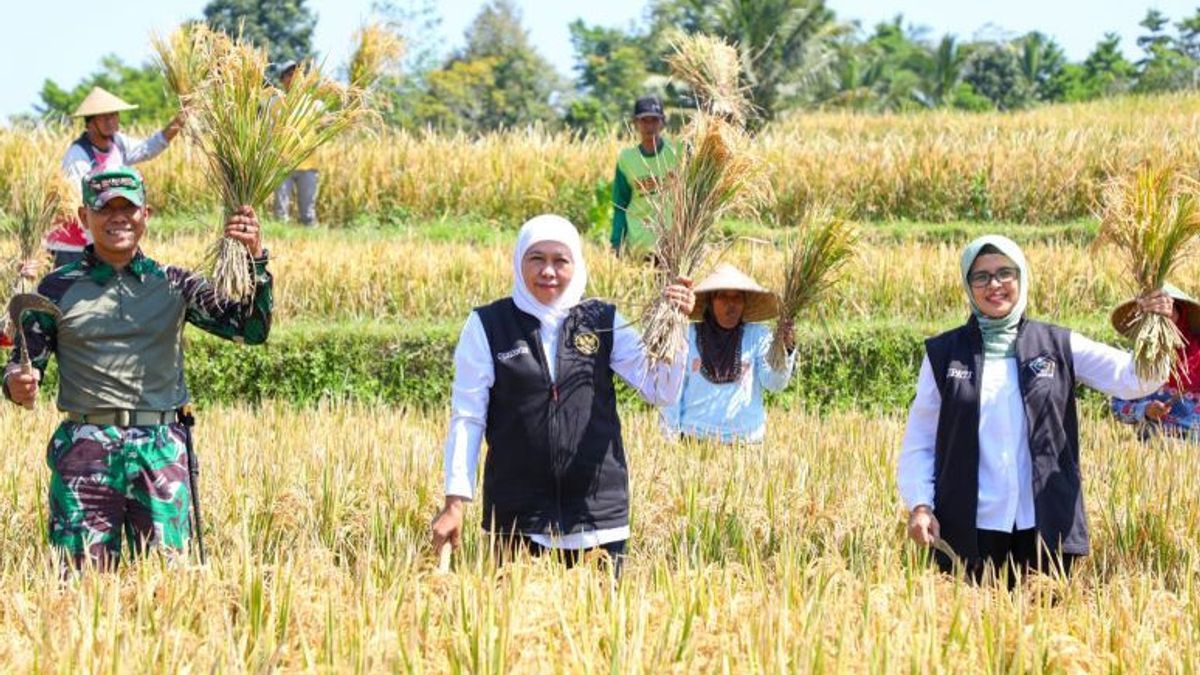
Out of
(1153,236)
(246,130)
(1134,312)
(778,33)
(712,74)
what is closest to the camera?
(246,130)

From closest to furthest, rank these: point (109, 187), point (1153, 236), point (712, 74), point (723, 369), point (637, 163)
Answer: point (109, 187), point (1153, 236), point (712, 74), point (723, 369), point (637, 163)

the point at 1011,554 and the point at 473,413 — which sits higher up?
the point at 473,413

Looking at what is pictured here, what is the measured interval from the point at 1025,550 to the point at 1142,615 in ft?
3.40

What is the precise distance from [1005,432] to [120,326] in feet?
8.67

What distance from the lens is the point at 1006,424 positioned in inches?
194

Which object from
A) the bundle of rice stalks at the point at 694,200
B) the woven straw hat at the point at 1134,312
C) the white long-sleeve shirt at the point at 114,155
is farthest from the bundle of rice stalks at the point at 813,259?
the white long-sleeve shirt at the point at 114,155

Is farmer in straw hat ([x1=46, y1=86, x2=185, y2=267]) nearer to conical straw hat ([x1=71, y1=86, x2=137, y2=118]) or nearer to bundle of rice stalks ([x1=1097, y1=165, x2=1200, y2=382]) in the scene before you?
conical straw hat ([x1=71, y1=86, x2=137, y2=118])

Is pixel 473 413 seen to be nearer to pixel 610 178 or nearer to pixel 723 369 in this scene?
pixel 723 369

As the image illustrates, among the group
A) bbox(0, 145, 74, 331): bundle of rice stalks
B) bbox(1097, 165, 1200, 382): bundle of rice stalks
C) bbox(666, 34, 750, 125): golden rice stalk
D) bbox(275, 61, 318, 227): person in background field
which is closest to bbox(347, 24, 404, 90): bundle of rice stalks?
bbox(0, 145, 74, 331): bundle of rice stalks

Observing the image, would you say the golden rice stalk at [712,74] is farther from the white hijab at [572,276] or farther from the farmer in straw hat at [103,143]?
the farmer in straw hat at [103,143]

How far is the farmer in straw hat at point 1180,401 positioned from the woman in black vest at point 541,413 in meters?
2.78

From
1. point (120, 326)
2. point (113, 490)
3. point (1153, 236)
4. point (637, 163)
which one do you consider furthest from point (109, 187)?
point (637, 163)

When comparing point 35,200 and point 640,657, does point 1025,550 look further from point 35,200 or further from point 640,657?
point 35,200

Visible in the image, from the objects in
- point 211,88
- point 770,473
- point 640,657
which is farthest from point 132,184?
point 770,473
